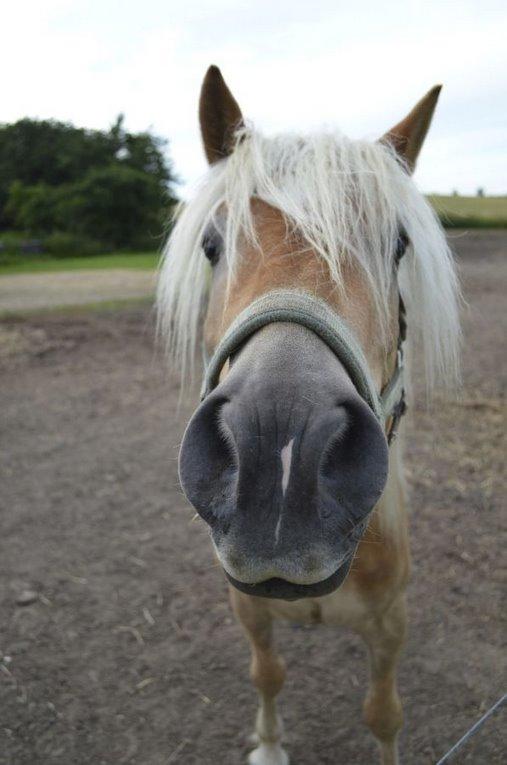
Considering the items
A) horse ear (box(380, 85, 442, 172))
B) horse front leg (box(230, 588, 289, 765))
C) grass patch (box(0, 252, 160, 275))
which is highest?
horse ear (box(380, 85, 442, 172))

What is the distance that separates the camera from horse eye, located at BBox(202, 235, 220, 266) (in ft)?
6.70

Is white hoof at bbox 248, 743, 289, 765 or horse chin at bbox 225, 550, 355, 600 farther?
white hoof at bbox 248, 743, 289, 765

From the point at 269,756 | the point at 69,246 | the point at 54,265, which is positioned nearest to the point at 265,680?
the point at 269,756

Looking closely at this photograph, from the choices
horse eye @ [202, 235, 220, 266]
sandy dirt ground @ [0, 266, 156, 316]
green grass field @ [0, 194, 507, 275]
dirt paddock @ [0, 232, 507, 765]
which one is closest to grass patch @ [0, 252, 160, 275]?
green grass field @ [0, 194, 507, 275]

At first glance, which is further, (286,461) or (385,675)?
(385,675)

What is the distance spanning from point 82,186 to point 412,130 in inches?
1604

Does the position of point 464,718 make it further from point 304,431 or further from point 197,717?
point 304,431

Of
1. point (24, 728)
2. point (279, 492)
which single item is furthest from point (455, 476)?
point (279, 492)

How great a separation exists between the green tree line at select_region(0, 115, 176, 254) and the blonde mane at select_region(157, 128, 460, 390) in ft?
91.0

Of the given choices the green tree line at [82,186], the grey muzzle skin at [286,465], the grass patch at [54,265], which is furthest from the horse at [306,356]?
the green tree line at [82,186]

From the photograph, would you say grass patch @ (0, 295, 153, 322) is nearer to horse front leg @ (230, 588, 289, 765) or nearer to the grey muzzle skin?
horse front leg @ (230, 588, 289, 765)

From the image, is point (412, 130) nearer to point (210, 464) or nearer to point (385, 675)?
point (210, 464)

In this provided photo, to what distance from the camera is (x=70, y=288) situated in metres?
18.5

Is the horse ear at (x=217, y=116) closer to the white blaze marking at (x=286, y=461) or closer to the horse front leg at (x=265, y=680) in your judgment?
the white blaze marking at (x=286, y=461)
